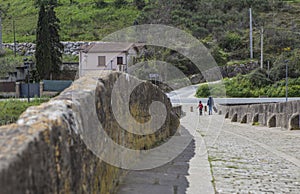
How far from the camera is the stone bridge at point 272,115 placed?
1612 centimetres

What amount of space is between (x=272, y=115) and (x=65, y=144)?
16.7 meters

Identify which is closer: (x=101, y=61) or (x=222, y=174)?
(x=222, y=174)

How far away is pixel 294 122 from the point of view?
637 inches

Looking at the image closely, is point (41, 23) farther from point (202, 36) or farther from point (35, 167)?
point (35, 167)

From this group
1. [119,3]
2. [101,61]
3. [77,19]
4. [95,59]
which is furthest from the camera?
[119,3]

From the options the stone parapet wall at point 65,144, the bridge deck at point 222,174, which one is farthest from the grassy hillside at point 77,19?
the stone parapet wall at point 65,144

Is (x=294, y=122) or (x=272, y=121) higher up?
(x=294, y=122)

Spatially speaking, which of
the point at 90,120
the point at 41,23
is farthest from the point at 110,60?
the point at 90,120

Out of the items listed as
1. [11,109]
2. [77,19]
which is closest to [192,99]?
[11,109]

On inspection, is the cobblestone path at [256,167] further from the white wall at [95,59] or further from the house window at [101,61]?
the house window at [101,61]

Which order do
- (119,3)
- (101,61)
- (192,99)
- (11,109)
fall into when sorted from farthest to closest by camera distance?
(119,3), (101,61), (192,99), (11,109)

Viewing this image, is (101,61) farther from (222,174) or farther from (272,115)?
(222,174)

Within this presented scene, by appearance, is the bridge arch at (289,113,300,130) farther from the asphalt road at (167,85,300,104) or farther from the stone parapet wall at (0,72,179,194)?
the asphalt road at (167,85,300,104)

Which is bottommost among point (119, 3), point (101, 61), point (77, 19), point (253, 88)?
point (253, 88)
